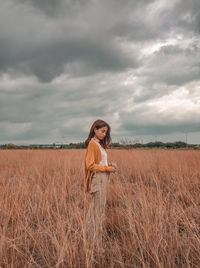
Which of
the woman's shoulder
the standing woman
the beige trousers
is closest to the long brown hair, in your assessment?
the standing woman

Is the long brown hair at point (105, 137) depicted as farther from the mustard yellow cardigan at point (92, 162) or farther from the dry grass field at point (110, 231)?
the dry grass field at point (110, 231)

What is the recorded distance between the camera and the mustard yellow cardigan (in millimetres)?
1806

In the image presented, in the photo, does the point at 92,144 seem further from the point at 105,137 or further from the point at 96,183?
the point at 96,183

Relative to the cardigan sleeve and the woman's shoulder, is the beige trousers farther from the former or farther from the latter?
the woman's shoulder

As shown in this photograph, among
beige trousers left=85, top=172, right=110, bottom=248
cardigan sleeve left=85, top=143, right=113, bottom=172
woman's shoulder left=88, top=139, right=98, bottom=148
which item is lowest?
beige trousers left=85, top=172, right=110, bottom=248

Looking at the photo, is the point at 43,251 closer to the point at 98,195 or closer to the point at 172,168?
the point at 98,195

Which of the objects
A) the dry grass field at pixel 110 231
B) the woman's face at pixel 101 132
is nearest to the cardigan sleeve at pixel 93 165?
the woman's face at pixel 101 132

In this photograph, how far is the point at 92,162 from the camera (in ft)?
5.95

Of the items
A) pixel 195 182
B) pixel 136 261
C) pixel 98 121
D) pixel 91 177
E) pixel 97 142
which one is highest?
pixel 98 121

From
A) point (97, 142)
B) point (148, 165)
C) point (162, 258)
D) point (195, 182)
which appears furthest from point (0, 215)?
point (148, 165)

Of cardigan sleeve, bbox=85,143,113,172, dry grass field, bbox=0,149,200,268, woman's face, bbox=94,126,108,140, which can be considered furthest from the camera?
woman's face, bbox=94,126,108,140

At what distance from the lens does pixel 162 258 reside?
1.65m

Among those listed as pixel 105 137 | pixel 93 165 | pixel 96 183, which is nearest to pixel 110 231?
pixel 96 183

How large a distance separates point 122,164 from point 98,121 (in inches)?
190
